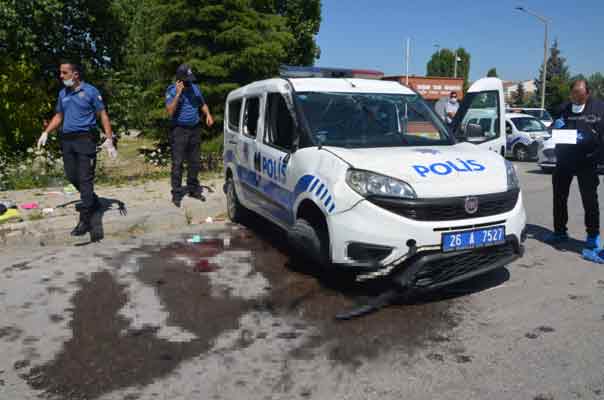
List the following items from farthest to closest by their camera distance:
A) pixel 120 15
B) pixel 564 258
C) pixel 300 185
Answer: pixel 120 15
pixel 564 258
pixel 300 185

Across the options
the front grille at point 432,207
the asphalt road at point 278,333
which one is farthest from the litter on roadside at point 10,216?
the front grille at point 432,207

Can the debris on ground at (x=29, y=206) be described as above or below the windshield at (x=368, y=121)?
below

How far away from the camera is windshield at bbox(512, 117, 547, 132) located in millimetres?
17125

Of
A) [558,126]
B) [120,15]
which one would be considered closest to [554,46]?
[120,15]

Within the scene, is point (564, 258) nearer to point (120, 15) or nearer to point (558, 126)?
point (558, 126)

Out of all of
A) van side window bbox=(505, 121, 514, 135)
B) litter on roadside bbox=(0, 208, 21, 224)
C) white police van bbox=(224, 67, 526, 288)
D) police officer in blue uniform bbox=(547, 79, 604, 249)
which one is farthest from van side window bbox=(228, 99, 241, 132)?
van side window bbox=(505, 121, 514, 135)

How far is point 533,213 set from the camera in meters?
8.19

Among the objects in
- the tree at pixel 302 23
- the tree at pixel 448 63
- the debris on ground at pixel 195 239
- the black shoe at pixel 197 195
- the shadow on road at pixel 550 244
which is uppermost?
the tree at pixel 448 63

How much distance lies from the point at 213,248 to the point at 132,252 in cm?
91

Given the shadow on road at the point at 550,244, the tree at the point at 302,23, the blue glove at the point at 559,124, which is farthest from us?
the tree at the point at 302,23

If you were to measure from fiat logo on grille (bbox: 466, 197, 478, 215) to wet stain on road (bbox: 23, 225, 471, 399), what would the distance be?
0.78 meters

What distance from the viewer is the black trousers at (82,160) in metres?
6.51

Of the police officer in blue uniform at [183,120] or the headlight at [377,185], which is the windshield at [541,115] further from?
the headlight at [377,185]

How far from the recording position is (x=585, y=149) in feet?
19.1
